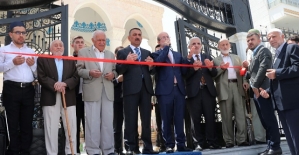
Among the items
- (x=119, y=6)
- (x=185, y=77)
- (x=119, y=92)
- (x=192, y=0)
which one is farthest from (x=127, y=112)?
(x=119, y=6)

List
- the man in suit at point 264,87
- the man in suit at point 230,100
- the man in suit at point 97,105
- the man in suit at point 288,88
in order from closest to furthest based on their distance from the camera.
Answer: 1. the man in suit at point 288,88
2. the man in suit at point 97,105
3. the man in suit at point 264,87
4. the man in suit at point 230,100

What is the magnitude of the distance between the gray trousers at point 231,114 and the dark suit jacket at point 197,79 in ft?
0.97

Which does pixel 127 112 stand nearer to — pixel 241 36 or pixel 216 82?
pixel 216 82

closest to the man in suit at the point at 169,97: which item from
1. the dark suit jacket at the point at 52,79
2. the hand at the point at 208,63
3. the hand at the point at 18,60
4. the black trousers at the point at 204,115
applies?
the black trousers at the point at 204,115

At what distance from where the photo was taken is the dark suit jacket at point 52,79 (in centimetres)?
323

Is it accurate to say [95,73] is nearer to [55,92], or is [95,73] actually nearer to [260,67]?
[55,92]

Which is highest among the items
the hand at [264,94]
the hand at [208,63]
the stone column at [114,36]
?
the stone column at [114,36]

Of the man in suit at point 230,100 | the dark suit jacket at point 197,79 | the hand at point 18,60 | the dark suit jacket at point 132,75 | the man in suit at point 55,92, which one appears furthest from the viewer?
the man in suit at point 230,100

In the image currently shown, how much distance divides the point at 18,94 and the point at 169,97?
6.04 feet

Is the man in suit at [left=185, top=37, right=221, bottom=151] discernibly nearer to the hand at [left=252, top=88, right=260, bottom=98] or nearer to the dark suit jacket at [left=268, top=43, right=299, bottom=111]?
the hand at [left=252, top=88, right=260, bottom=98]

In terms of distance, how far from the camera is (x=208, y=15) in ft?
18.1

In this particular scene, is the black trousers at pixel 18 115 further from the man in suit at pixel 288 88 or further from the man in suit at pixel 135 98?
the man in suit at pixel 288 88

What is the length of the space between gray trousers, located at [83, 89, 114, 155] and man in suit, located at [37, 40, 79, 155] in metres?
0.19

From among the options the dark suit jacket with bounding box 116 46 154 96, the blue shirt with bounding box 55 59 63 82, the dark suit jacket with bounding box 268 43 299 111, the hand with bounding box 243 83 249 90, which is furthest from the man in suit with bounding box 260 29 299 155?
the blue shirt with bounding box 55 59 63 82
